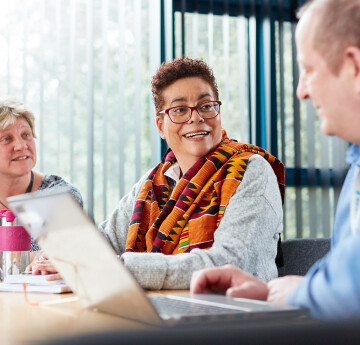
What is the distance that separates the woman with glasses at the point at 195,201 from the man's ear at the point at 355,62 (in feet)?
2.58

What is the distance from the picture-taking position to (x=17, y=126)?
274 cm

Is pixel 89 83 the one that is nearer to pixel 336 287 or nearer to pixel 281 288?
pixel 281 288

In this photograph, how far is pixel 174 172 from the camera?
2.27 meters

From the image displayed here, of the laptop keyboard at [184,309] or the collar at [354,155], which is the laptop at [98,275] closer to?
the laptop keyboard at [184,309]

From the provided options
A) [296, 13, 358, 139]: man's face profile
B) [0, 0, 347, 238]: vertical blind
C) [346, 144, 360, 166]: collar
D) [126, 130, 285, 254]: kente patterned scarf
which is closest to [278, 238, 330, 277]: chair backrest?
[126, 130, 285, 254]: kente patterned scarf

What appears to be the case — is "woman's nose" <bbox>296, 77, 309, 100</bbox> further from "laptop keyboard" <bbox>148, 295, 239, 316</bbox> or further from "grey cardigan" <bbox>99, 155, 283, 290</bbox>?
"grey cardigan" <bbox>99, 155, 283, 290</bbox>

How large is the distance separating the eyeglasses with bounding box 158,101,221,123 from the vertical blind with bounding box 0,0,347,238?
134cm

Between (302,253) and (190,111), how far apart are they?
684 mm

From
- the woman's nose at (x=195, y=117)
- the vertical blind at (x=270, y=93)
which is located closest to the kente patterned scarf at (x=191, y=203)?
the woman's nose at (x=195, y=117)

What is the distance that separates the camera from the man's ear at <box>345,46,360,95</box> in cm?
90

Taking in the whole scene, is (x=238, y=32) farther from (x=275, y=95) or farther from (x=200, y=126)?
(x=200, y=126)

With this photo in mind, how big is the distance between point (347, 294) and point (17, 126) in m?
2.32

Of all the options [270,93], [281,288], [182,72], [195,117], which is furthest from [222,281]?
[270,93]

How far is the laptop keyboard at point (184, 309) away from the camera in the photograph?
79 centimetres
